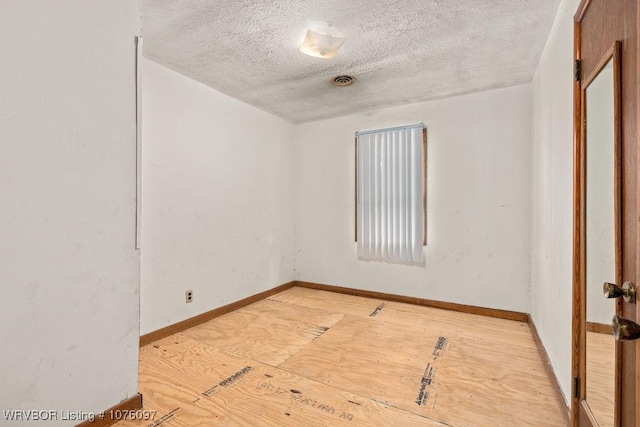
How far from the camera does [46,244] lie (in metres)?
1.35

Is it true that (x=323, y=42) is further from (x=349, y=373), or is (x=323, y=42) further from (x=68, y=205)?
(x=349, y=373)

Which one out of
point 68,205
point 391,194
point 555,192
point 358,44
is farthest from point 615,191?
point 391,194

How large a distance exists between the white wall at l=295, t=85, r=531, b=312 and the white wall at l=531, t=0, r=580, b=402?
421 millimetres

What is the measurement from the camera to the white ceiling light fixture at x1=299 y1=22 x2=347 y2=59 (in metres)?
2.12

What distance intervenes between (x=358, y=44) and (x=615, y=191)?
1894 millimetres

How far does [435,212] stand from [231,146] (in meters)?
2.46

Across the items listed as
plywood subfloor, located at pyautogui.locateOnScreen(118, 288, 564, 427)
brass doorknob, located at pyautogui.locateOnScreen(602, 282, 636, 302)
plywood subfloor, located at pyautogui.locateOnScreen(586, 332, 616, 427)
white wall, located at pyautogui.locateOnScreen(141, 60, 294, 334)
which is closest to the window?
plywood subfloor, located at pyautogui.locateOnScreen(118, 288, 564, 427)

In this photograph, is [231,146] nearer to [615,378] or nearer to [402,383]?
[402,383]

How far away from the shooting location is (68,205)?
142 cm

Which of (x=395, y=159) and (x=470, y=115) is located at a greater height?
(x=470, y=115)

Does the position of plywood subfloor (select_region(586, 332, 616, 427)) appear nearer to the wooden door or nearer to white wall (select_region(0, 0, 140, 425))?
the wooden door

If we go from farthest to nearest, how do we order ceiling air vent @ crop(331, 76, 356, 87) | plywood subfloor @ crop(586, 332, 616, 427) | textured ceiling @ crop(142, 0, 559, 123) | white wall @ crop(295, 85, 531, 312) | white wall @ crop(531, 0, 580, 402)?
white wall @ crop(295, 85, 531, 312) < ceiling air vent @ crop(331, 76, 356, 87) < textured ceiling @ crop(142, 0, 559, 123) < white wall @ crop(531, 0, 580, 402) < plywood subfloor @ crop(586, 332, 616, 427)

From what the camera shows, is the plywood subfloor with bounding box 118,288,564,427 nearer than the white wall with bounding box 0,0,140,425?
No

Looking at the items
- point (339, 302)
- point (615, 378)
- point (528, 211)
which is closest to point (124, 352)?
point (615, 378)
